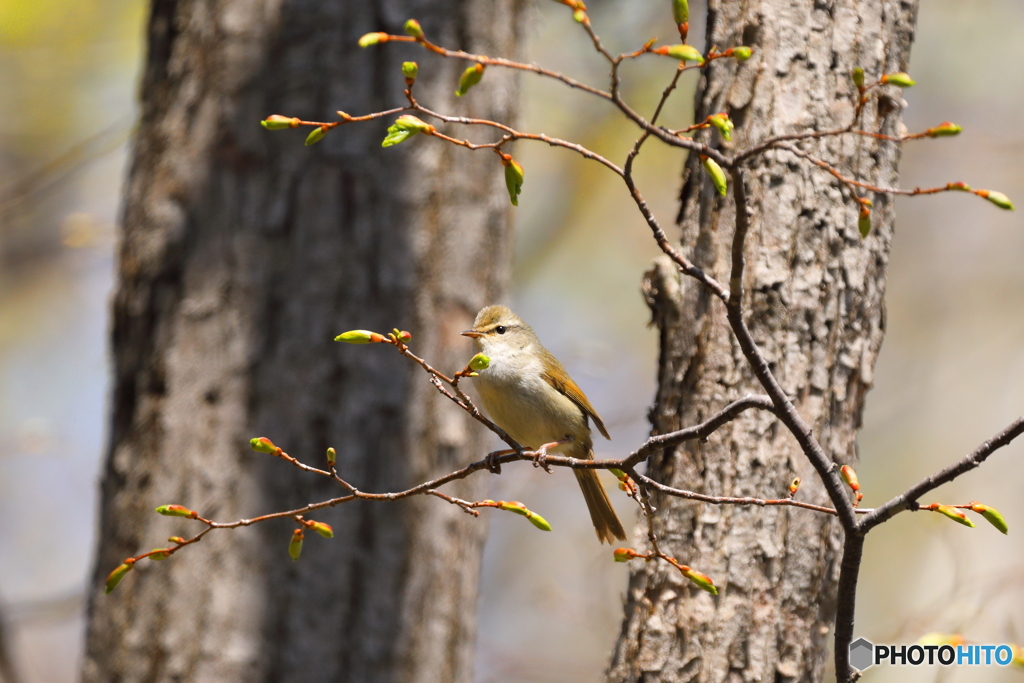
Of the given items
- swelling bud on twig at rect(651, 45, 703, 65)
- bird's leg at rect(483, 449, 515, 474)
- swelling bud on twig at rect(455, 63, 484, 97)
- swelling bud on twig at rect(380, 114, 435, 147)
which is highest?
swelling bud on twig at rect(651, 45, 703, 65)

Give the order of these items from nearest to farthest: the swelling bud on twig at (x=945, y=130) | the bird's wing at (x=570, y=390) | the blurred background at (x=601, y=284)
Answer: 1. the swelling bud on twig at (x=945, y=130)
2. the bird's wing at (x=570, y=390)
3. the blurred background at (x=601, y=284)

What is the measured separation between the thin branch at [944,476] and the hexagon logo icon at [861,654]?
963 mm

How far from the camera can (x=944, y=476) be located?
1609 millimetres

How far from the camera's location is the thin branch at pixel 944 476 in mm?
1588

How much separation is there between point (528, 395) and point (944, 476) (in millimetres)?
2190

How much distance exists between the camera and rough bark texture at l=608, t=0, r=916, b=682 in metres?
2.68

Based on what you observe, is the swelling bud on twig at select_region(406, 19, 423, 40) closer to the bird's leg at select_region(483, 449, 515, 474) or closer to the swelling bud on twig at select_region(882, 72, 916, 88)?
the swelling bud on twig at select_region(882, 72, 916, 88)

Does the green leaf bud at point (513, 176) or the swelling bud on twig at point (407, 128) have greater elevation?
the swelling bud on twig at point (407, 128)

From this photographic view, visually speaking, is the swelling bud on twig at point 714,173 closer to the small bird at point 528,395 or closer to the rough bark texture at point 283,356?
the small bird at point 528,395

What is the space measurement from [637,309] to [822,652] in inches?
407

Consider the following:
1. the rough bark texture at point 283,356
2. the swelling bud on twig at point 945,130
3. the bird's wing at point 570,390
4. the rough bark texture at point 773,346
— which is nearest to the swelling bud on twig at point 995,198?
the swelling bud on twig at point 945,130

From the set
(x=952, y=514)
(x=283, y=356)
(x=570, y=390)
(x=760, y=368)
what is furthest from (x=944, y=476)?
(x=283, y=356)

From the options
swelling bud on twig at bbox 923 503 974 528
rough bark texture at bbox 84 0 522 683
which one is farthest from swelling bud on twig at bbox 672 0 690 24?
rough bark texture at bbox 84 0 522 683

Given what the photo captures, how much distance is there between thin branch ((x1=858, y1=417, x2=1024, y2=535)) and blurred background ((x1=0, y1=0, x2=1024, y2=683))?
492 cm
